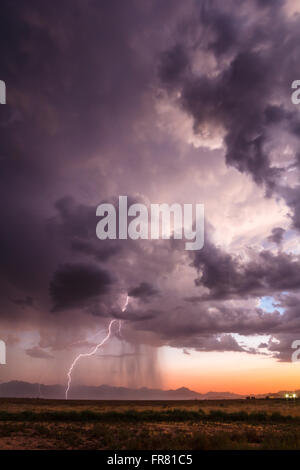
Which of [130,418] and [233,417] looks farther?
[233,417]

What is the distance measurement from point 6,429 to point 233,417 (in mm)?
24543

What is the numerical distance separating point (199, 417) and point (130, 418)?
7.81m

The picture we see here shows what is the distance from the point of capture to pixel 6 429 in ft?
78.0

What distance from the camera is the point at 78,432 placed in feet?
74.2
